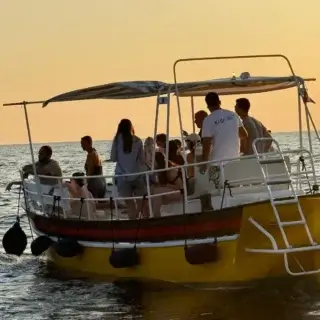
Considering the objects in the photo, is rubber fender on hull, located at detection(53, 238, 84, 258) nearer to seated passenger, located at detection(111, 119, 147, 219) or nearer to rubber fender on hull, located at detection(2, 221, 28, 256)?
seated passenger, located at detection(111, 119, 147, 219)

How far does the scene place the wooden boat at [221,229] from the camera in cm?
1257

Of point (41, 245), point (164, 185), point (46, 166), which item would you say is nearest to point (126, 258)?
point (164, 185)

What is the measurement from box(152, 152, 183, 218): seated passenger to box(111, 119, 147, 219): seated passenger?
277 mm

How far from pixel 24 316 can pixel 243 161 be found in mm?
3868

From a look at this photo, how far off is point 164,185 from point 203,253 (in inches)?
67.3

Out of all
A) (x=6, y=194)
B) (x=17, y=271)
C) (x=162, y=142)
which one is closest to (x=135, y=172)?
(x=162, y=142)

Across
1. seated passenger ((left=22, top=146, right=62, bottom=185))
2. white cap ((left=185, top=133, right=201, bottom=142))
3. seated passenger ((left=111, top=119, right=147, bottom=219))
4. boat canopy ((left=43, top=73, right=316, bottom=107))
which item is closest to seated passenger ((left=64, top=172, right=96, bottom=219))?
seated passenger ((left=111, top=119, right=147, bottom=219))

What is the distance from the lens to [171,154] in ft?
49.8

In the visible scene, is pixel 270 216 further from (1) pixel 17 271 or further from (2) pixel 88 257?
(1) pixel 17 271

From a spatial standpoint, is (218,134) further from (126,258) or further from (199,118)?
(126,258)

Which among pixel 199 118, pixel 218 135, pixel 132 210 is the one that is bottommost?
pixel 132 210

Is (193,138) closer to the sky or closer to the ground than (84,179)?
closer to the sky

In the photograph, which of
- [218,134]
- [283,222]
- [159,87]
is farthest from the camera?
[159,87]

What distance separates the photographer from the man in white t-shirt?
13.1 metres
